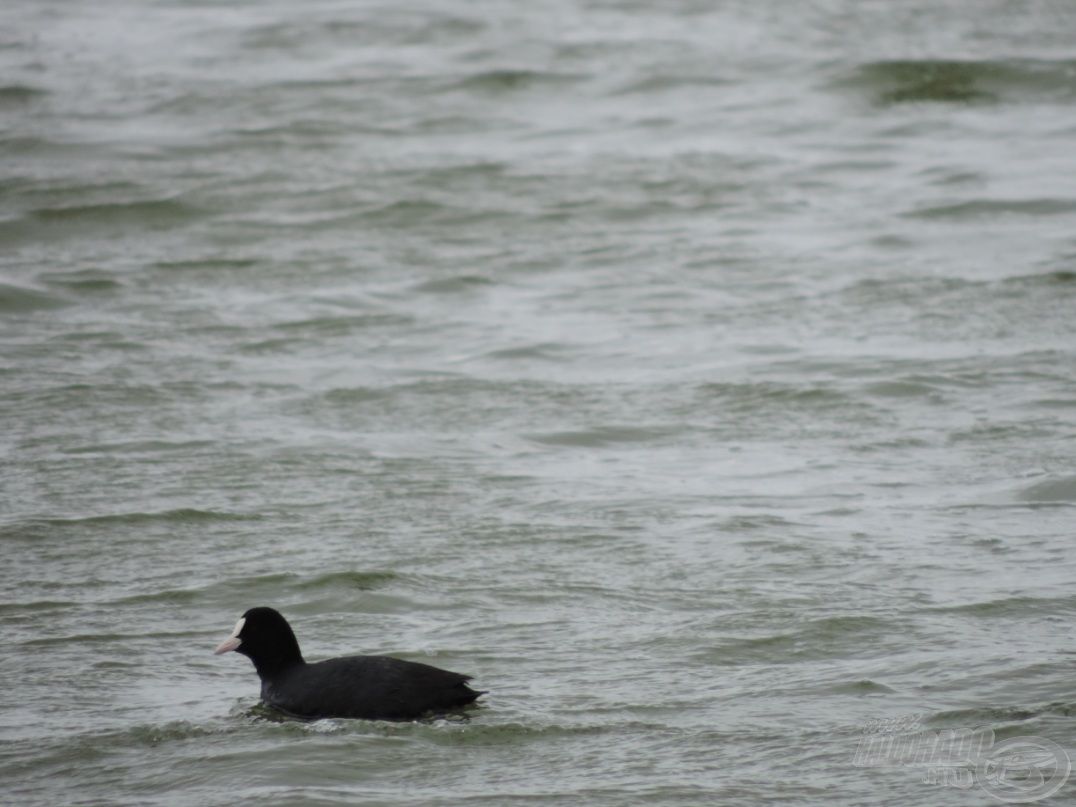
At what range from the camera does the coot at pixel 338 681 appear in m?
6.45

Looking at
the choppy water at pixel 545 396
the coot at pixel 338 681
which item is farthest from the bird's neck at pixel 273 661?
the choppy water at pixel 545 396

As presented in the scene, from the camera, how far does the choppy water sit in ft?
21.6

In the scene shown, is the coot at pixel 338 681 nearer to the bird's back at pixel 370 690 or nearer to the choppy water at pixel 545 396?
the bird's back at pixel 370 690

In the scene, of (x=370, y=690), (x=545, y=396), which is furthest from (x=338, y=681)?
(x=545, y=396)

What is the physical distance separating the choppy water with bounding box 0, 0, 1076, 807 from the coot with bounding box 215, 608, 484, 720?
106 mm

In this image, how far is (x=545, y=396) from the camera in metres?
11.5

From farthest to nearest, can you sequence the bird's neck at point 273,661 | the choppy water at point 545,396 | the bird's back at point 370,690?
the bird's neck at point 273,661 → the choppy water at point 545,396 → the bird's back at point 370,690

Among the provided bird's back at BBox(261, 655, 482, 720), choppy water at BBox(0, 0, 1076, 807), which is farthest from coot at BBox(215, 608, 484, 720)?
choppy water at BBox(0, 0, 1076, 807)

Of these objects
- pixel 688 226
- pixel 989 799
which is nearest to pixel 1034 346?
pixel 688 226

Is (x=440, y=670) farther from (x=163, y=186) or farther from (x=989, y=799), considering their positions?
(x=163, y=186)

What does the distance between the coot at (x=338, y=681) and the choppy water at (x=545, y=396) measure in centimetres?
11

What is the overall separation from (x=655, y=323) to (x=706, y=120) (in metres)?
6.40

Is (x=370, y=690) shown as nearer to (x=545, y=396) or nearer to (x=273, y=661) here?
(x=273, y=661)

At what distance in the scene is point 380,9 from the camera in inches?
918
